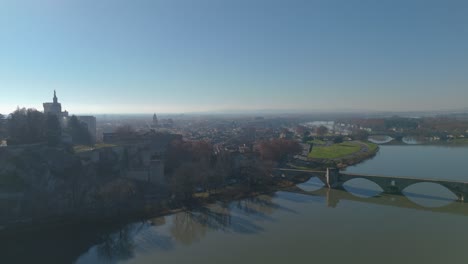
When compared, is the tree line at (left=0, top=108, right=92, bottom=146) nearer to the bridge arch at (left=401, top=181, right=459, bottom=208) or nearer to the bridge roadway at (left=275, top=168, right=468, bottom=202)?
the bridge roadway at (left=275, top=168, right=468, bottom=202)

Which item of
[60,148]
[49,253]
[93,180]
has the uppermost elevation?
[60,148]

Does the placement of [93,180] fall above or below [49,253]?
above

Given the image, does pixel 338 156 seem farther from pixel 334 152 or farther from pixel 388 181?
pixel 388 181

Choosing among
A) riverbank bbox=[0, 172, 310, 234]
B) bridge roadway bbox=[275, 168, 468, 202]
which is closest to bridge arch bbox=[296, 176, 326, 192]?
bridge roadway bbox=[275, 168, 468, 202]

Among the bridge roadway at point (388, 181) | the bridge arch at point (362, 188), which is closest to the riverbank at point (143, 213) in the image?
the bridge roadway at point (388, 181)

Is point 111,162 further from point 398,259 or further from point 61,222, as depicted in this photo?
point 398,259

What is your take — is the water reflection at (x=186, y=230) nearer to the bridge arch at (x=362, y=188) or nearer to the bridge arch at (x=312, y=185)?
the bridge arch at (x=362, y=188)

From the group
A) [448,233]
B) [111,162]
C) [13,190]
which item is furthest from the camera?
[111,162]

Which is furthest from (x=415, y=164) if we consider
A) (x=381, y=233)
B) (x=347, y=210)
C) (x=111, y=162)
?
(x=111, y=162)
